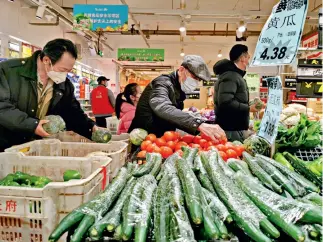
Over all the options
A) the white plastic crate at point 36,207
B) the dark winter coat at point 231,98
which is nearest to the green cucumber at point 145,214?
the white plastic crate at point 36,207

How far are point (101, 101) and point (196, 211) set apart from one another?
8.48m

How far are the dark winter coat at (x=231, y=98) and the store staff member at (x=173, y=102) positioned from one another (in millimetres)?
779

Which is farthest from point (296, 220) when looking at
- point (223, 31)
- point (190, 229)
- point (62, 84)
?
point (223, 31)

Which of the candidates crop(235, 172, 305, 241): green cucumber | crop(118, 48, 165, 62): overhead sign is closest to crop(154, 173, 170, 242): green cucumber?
crop(235, 172, 305, 241): green cucumber

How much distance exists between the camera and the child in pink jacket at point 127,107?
5684mm

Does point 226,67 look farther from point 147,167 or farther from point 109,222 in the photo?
point 109,222

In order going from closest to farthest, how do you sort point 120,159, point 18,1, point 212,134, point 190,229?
point 190,229, point 120,159, point 212,134, point 18,1

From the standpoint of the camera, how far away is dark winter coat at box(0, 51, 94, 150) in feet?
8.68

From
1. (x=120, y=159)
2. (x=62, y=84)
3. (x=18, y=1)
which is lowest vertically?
(x=120, y=159)

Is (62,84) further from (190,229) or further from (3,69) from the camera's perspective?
(190,229)

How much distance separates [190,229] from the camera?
120 cm

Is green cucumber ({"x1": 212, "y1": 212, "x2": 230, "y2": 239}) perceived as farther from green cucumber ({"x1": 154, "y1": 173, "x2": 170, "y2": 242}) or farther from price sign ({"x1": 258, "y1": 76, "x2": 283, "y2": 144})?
price sign ({"x1": 258, "y1": 76, "x2": 283, "y2": 144})

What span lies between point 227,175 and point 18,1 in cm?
826

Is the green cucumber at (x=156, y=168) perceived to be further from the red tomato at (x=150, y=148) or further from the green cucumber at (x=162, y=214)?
the red tomato at (x=150, y=148)
